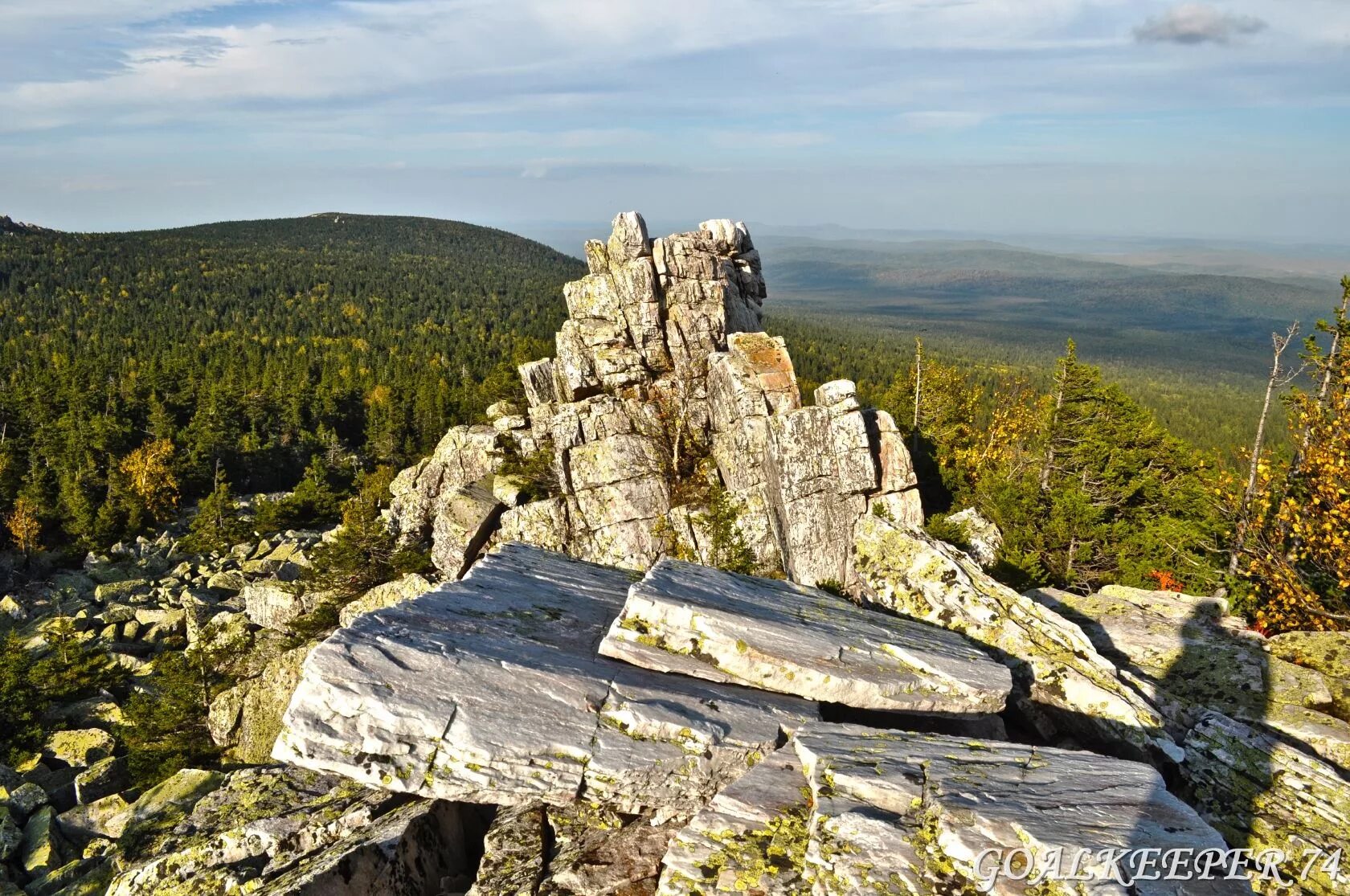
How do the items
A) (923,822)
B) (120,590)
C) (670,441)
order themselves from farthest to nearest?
(120,590)
(670,441)
(923,822)

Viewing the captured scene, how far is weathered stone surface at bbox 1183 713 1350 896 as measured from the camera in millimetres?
11427

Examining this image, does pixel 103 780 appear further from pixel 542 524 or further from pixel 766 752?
pixel 766 752

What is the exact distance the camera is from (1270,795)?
1255 centimetres

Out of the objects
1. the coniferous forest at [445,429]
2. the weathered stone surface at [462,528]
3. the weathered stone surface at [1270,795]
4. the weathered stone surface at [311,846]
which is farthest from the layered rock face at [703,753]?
the weathered stone surface at [462,528]

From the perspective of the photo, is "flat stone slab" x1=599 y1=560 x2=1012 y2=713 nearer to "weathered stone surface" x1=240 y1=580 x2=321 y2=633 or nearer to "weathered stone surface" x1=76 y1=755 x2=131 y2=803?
"weathered stone surface" x1=76 y1=755 x2=131 y2=803

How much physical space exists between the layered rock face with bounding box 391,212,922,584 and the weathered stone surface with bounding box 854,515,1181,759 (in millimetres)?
11137

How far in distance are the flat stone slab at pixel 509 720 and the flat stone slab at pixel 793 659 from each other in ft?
1.29

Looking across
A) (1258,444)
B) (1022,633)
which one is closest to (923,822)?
(1022,633)

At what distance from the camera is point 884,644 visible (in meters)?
14.5

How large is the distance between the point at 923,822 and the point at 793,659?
3.95 m

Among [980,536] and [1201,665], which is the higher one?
[1201,665]

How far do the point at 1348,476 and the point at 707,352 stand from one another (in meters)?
28.9

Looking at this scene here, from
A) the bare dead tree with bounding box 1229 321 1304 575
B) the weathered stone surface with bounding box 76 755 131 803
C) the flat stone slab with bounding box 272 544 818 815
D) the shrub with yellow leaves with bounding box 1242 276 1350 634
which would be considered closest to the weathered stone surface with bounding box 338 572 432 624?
the weathered stone surface with bounding box 76 755 131 803

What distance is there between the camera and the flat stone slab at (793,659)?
531 inches
